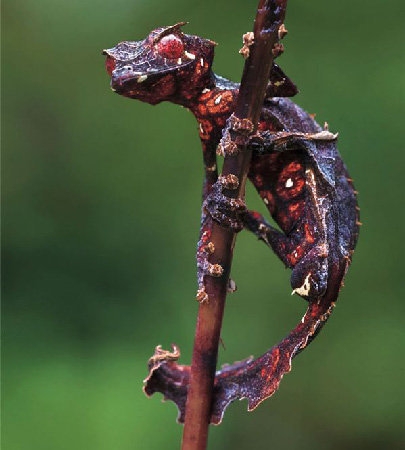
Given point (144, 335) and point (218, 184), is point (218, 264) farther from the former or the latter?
point (144, 335)

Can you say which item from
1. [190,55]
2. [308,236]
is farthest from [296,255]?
[190,55]

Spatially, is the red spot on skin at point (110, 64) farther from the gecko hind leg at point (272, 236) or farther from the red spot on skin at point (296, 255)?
the red spot on skin at point (296, 255)

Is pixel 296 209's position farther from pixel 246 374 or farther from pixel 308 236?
pixel 246 374

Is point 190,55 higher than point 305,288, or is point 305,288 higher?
point 190,55

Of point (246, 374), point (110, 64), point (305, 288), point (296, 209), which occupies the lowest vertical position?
point (246, 374)

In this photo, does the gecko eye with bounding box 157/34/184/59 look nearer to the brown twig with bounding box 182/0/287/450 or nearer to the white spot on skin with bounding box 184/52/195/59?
the white spot on skin with bounding box 184/52/195/59

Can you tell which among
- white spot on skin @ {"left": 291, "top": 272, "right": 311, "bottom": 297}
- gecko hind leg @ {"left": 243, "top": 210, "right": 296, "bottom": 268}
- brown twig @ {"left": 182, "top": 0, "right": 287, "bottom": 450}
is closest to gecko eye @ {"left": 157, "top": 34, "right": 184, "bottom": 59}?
brown twig @ {"left": 182, "top": 0, "right": 287, "bottom": 450}
